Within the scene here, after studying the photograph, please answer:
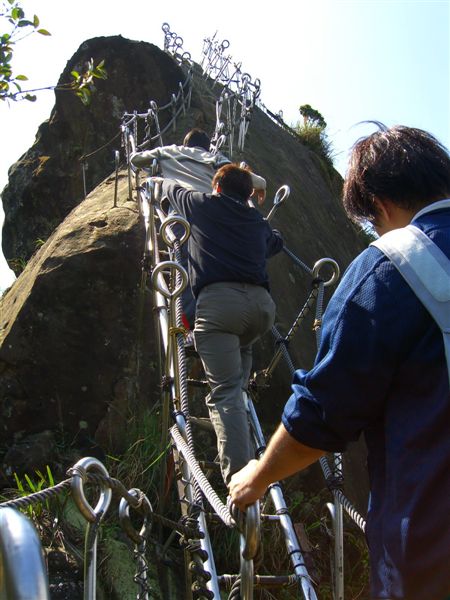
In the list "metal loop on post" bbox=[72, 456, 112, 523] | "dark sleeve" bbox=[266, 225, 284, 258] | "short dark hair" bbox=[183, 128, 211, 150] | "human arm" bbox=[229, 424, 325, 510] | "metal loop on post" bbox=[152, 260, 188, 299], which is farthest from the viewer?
"short dark hair" bbox=[183, 128, 211, 150]

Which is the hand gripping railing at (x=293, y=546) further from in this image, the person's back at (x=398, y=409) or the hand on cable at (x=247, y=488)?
the person's back at (x=398, y=409)

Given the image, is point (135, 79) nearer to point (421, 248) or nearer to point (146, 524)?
point (146, 524)

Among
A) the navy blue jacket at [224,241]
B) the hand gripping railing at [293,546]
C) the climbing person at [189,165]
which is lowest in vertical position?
the hand gripping railing at [293,546]

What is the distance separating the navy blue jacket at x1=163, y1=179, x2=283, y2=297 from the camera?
3695 mm

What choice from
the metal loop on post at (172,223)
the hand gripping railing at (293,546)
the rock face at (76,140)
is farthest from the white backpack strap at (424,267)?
the rock face at (76,140)

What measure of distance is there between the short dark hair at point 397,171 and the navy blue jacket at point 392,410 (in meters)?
0.09

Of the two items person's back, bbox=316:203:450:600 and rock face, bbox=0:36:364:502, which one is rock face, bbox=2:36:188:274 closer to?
rock face, bbox=0:36:364:502

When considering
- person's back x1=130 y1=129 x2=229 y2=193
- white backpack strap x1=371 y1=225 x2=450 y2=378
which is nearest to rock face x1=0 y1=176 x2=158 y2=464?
person's back x1=130 y1=129 x2=229 y2=193

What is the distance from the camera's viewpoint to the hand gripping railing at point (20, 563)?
3.26 feet

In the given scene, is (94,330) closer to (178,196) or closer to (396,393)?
(178,196)

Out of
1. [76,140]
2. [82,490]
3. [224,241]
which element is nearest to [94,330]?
[224,241]

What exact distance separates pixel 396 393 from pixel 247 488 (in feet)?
1.44

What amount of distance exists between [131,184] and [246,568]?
14.1 feet

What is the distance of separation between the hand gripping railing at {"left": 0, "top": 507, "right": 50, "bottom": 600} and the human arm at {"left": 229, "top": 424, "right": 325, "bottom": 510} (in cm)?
67
